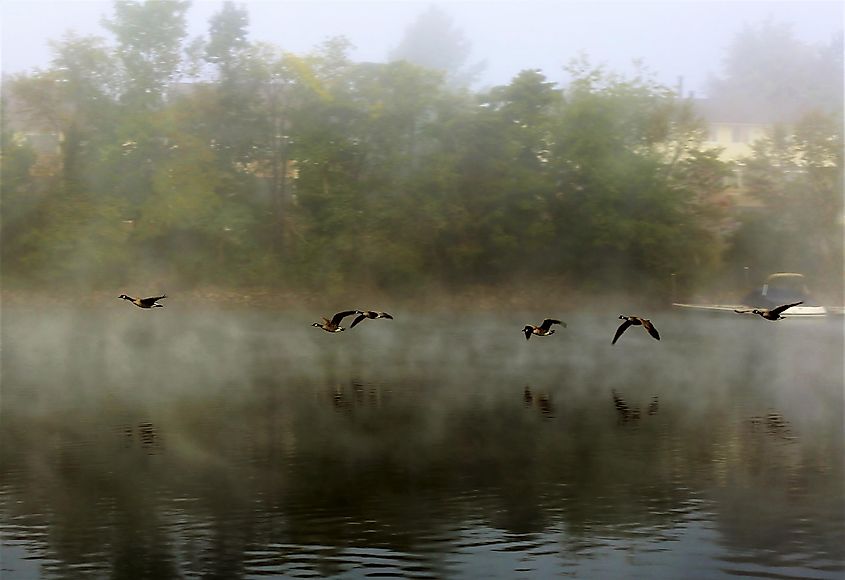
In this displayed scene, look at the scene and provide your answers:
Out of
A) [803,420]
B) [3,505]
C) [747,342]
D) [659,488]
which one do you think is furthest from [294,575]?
[747,342]

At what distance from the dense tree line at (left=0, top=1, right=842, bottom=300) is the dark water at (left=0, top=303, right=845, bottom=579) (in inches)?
1204

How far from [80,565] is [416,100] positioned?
69510 mm

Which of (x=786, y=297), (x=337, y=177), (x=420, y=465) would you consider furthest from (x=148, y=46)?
(x=420, y=465)

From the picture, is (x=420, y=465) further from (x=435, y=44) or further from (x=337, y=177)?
(x=435, y=44)

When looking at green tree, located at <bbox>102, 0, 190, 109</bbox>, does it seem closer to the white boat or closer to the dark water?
the dark water

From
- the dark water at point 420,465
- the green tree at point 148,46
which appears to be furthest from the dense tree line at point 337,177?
the dark water at point 420,465

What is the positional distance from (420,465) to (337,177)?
59.5 metres

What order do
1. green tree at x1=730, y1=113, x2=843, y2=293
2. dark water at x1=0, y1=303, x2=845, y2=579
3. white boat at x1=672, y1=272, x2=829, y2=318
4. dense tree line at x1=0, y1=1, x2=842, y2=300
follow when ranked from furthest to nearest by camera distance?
green tree at x1=730, y1=113, x2=843, y2=293 → dense tree line at x1=0, y1=1, x2=842, y2=300 → white boat at x1=672, y1=272, x2=829, y2=318 → dark water at x1=0, y1=303, x2=845, y2=579

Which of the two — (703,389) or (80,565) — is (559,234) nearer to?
(703,389)

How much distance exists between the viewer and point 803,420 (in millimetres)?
36625

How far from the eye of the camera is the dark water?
70.4 feet

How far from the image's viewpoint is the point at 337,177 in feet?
285

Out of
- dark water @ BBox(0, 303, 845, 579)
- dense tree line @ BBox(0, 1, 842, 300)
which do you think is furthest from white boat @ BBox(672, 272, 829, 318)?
dark water @ BBox(0, 303, 845, 579)

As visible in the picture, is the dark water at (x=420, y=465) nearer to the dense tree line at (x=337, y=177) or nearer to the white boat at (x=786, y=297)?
the white boat at (x=786, y=297)
